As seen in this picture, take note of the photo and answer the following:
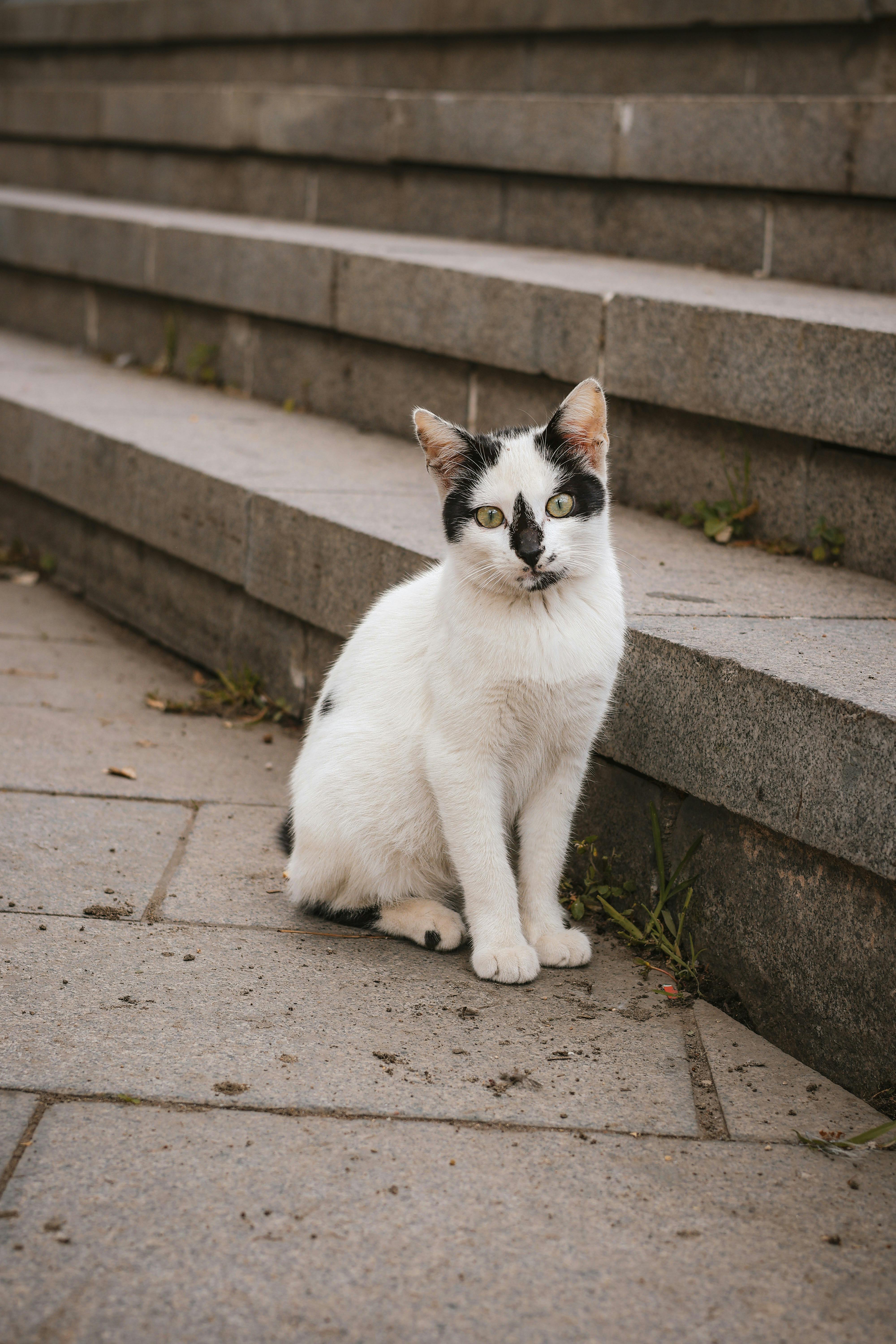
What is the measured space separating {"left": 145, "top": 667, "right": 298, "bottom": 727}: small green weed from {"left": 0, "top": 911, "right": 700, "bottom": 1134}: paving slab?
5.25 feet

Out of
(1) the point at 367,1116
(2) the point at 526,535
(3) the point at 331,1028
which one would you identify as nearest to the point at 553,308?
(2) the point at 526,535

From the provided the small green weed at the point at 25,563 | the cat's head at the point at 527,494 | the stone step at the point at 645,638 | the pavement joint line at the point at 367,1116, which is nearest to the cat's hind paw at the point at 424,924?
the stone step at the point at 645,638

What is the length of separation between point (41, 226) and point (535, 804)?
658 cm

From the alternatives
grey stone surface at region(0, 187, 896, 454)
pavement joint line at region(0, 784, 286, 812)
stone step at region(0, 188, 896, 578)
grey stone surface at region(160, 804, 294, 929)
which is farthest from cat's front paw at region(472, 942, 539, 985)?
grey stone surface at region(0, 187, 896, 454)

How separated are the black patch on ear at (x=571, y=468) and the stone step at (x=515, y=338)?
1200 millimetres

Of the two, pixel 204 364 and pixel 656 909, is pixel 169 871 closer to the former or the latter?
pixel 656 909

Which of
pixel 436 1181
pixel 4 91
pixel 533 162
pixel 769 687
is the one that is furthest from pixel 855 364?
pixel 4 91

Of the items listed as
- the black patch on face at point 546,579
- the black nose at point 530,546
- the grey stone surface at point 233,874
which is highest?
the black nose at point 530,546

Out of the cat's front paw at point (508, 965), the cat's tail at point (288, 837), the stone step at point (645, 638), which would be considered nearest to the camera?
the stone step at point (645, 638)

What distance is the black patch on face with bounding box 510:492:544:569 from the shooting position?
A: 9.16 ft

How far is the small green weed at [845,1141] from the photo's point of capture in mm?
2428

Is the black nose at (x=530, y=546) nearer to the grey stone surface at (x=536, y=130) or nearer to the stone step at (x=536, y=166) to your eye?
the stone step at (x=536, y=166)

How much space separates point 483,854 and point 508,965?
252mm

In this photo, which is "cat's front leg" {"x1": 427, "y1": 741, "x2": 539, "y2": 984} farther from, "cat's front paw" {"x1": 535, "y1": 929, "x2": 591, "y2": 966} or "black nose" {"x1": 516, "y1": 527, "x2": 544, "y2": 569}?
"black nose" {"x1": 516, "y1": 527, "x2": 544, "y2": 569}
